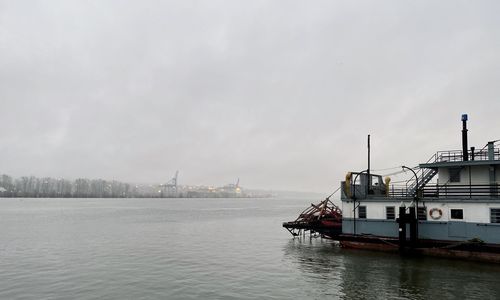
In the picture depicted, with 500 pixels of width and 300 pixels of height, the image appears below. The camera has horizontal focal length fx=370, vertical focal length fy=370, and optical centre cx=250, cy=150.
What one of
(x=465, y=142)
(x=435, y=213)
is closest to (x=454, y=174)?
(x=465, y=142)

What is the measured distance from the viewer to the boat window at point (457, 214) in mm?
28219

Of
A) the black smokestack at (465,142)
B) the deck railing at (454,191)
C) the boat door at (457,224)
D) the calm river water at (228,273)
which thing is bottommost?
the calm river water at (228,273)

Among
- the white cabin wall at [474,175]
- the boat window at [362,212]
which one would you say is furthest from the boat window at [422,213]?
the boat window at [362,212]

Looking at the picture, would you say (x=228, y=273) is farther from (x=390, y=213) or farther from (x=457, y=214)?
(x=457, y=214)

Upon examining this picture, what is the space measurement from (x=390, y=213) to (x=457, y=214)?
5.15 meters

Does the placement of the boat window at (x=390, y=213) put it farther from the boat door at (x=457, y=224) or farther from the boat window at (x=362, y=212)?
the boat door at (x=457, y=224)

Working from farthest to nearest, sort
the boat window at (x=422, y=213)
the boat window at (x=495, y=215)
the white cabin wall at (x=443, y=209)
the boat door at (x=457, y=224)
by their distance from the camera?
the boat window at (x=422, y=213)
the boat door at (x=457, y=224)
the white cabin wall at (x=443, y=209)
the boat window at (x=495, y=215)

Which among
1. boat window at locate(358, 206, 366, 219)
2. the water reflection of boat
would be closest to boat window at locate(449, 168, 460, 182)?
the water reflection of boat

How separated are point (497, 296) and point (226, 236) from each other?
33177 millimetres

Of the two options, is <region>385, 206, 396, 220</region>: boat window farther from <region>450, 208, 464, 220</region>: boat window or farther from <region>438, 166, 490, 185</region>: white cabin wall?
<region>438, 166, 490, 185</region>: white cabin wall

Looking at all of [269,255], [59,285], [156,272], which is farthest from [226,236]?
[59,285]

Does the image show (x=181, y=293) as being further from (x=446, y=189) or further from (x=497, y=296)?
(x=446, y=189)

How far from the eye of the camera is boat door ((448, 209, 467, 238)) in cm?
2805

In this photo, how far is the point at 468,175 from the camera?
29922 millimetres
